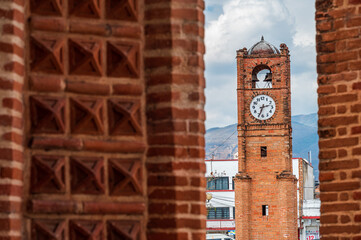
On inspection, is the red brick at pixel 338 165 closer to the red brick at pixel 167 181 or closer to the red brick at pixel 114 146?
the red brick at pixel 167 181

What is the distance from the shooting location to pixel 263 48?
4791cm

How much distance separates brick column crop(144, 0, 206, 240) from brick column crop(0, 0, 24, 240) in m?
0.67

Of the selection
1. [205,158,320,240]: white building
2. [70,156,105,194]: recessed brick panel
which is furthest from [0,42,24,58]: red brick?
[205,158,320,240]: white building

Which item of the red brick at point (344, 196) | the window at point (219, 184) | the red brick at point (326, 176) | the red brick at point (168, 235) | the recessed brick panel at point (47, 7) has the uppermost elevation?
the window at point (219, 184)

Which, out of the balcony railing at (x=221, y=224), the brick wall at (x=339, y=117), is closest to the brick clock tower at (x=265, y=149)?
the balcony railing at (x=221, y=224)

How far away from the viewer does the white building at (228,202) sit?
62344mm

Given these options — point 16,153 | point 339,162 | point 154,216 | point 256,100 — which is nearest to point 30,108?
point 16,153

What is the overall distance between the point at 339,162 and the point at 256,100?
4219cm

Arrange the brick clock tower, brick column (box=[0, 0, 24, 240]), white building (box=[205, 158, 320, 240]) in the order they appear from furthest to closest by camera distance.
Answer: white building (box=[205, 158, 320, 240])
the brick clock tower
brick column (box=[0, 0, 24, 240])

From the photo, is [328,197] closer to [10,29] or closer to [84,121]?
[84,121]

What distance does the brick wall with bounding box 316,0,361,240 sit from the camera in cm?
582

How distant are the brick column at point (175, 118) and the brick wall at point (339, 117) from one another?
6.78ft

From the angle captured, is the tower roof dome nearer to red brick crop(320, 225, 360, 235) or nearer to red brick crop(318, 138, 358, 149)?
red brick crop(318, 138, 358, 149)

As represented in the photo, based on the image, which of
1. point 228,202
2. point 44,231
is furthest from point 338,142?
point 228,202
